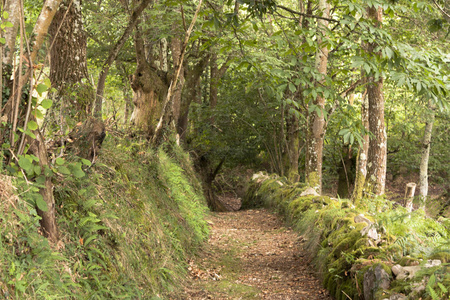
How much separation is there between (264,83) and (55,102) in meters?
2.62

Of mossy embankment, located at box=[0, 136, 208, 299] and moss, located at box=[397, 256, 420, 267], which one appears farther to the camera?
moss, located at box=[397, 256, 420, 267]

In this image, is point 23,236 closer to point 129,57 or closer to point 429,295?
point 429,295

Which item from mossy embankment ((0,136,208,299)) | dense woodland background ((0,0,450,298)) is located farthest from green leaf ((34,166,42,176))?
mossy embankment ((0,136,208,299))

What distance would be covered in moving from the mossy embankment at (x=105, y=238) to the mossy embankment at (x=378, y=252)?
6.51ft

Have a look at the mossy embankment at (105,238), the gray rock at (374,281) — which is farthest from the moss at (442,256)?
the mossy embankment at (105,238)

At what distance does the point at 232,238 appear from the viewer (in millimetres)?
8102

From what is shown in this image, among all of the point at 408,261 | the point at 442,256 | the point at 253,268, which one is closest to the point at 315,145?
the point at 253,268

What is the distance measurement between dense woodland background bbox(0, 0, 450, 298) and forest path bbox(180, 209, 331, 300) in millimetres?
1800

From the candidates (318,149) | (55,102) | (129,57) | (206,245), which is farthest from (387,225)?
(129,57)

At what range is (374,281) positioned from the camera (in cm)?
381

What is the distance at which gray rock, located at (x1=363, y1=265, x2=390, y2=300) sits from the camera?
370 cm

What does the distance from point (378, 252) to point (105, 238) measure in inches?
115

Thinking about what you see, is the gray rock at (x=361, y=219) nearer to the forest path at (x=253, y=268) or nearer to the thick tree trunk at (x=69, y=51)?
the forest path at (x=253, y=268)

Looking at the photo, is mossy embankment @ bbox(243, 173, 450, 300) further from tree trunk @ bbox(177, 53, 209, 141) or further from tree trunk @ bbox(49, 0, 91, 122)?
tree trunk @ bbox(177, 53, 209, 141)
